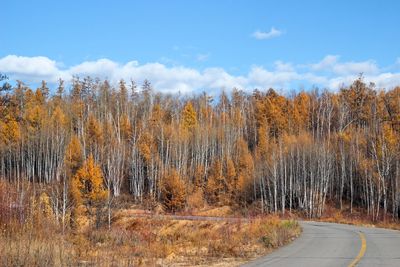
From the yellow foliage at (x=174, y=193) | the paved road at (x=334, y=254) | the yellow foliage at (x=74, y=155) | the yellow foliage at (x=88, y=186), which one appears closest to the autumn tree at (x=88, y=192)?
the yellow foliage at (x=88, y=186)

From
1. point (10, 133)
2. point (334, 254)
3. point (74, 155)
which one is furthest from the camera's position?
point (10, 133)

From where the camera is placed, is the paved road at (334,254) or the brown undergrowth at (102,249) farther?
the paved road at (334,254)

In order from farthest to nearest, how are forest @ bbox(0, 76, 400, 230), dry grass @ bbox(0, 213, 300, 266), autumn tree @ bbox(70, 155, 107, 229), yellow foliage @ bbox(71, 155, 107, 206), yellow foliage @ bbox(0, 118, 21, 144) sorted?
1. yellow foliage @ bbox(0, 118, 21, 144)
2. forest @ bbox(0, 76, 400, 230)
3. yellow foliage @ bbox(71, 155, 107, 206)
4. autumn tree @ bbox(70, 155, 107, 229)
5. dry grass @ bbox(0, 213, 300, 266)

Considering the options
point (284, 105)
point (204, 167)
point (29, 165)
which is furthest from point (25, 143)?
point (284, 105)

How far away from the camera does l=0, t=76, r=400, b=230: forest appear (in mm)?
57812

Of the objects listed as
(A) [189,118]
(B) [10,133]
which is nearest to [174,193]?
(A) [189,118]

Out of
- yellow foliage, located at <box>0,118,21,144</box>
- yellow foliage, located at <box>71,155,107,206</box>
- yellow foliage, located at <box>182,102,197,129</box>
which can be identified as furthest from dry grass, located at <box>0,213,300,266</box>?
yellow foliage, located at <box>0,118,21,144</box>

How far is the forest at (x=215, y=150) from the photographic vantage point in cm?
5781

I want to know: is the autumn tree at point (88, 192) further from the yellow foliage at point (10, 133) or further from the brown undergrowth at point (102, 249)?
the yellow foliage at point (10, 133)

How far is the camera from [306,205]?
5738 centimetres

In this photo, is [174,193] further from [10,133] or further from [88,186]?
[10,133]

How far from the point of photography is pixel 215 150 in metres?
78.4

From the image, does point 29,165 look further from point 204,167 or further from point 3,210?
point 3,210

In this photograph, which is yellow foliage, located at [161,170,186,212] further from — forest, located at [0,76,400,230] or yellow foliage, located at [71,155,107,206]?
yellow foliage, located at [71,155,107,206]
